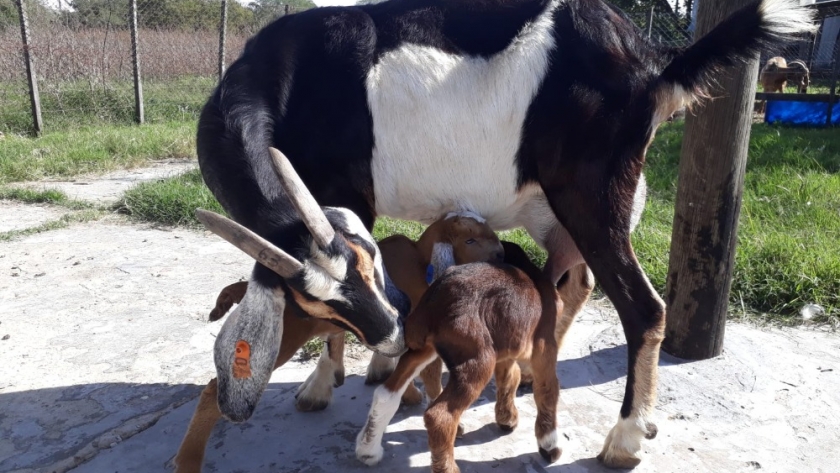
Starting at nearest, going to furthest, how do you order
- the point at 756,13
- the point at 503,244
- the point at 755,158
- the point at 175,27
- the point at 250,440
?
the point at 756,13 → the point at 250,440 → the point at 503,244 → the point at 755,158 → the point at 175,27

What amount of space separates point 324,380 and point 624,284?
135 cm

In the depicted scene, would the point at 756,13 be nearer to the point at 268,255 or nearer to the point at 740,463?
the point at 740,463

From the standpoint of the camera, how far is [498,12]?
292 centimetres

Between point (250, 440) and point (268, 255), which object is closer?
point (268, 255)

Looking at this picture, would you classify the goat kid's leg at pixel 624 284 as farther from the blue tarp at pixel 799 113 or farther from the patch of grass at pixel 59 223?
the blue tarp at pixel 799 113

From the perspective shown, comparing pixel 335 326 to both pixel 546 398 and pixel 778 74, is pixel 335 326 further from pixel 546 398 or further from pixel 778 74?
pixel 778 74

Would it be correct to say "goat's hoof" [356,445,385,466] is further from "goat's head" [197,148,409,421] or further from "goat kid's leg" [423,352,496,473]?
"goat's head" [197,148,409,421]

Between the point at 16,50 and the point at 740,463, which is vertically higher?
the point at 16,50

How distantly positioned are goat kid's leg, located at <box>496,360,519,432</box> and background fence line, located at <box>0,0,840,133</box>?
289 inches

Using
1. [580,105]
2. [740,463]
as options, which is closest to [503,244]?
[580,105]

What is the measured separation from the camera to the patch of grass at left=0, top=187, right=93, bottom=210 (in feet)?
21.1

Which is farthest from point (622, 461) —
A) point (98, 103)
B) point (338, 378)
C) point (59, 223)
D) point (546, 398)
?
point (98, 103)

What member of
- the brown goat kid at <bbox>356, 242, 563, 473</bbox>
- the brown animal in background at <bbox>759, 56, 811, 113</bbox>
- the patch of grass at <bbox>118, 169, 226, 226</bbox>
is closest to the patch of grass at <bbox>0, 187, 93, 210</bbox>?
the patch of grass at <bbox>118, 169, 226, 226</bbox>

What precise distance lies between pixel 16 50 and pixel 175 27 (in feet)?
9.99
